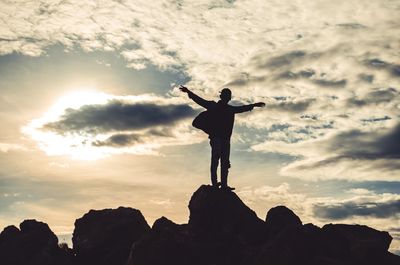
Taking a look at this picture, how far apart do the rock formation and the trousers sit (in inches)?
33.5

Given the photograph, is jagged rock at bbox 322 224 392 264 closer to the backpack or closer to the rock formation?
the rock formation

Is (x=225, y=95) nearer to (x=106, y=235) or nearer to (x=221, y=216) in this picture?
(x=221, y=216)

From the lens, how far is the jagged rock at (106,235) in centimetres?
2616

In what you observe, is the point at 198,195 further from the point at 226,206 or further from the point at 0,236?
the point at 0,236

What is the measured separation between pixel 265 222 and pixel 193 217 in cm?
376

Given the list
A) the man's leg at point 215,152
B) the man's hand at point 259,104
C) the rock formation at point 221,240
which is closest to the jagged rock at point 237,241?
the rock formation at point 221,240

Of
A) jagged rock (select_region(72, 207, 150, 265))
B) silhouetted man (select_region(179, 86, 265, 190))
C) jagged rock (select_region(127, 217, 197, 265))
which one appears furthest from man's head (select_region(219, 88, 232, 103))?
jagged rock (select_region(72, 207, 150, 265))

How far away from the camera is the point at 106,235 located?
26656 millimetres

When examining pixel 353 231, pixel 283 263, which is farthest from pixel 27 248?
pixel 353 231

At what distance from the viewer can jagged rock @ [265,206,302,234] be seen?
24.2m

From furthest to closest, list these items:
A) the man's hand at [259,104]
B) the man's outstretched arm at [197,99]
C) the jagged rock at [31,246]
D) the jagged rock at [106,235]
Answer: the jagged rock at [31,246]
the jagged rock at [106,235]
the man's hand at [259,104]
the man's outstretched arm at [197,99]

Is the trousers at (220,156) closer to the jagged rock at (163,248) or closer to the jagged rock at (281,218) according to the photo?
the jagged rock at (163,248)

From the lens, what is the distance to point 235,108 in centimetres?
2183

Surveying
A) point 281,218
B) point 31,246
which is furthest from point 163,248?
point 31,246
